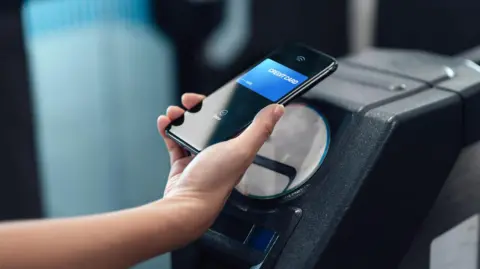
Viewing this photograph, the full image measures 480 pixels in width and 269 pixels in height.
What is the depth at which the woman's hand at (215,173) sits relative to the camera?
0.55 metres

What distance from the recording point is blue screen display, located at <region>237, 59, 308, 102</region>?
62cm

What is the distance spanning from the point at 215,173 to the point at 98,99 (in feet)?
4.12

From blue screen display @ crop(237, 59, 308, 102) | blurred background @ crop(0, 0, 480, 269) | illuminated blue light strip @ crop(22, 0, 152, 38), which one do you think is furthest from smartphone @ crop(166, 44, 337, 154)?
illuminated blue light strip @ crop(22, 0, 152, 38)

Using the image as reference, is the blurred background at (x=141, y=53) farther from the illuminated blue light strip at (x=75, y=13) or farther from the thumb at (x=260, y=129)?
the thumb at (x=260, y=129)

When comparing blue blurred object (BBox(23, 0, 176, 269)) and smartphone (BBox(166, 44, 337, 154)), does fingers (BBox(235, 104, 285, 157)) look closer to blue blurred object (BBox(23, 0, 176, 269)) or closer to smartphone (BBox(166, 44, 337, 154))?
smartphone (BBox(166, 44, 337, 154))

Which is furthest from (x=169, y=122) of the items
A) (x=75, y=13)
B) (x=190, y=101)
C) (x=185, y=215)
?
(x=75, y=13)

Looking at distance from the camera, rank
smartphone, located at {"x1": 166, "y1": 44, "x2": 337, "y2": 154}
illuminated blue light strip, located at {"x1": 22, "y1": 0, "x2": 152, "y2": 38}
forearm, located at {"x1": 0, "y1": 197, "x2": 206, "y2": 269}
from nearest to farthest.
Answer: forearm, located at {"x1": 0, "y1": 197, "x2": 206, "y2": 269}
smartphone, located at {"x1": 166, "y1": 44, "x2": 337, "y2": 154}
illuminated blue light strip, located at {"x1": 22, "y1": 0, "x2": 152, "y2": 38}

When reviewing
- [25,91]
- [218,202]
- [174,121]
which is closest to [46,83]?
[25,91]

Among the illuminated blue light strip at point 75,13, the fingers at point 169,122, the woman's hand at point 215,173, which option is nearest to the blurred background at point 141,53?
the illuminated blue light strip at point 75,13

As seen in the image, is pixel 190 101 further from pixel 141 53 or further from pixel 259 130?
pixel 141 53

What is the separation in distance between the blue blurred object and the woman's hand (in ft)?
3.70

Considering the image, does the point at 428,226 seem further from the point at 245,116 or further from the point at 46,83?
the point at 46,83

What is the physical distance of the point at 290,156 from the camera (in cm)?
65

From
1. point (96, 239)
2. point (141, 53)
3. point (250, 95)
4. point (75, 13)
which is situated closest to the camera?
point (96, 239)
